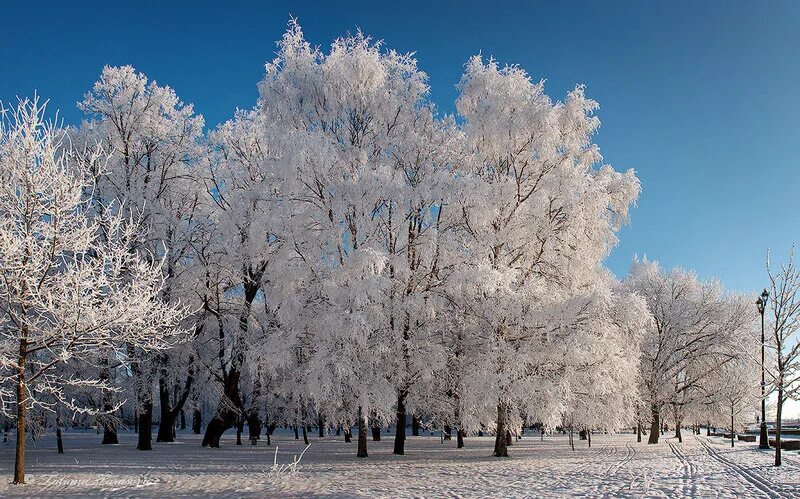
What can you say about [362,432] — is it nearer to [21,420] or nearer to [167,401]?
[21,420]

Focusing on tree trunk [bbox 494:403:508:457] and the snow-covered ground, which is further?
tree trunk [bbox 494:403:508:457]

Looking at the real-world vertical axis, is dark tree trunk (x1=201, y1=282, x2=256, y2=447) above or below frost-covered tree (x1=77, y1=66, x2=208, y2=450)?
below

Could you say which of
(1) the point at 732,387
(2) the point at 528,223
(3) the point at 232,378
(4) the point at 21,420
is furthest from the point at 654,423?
(4) the point at 21,420

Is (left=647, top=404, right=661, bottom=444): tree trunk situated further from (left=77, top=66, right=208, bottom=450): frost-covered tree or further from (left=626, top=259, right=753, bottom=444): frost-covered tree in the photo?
(left=77, top=66, right=208, bottom=450): frost-covered tree

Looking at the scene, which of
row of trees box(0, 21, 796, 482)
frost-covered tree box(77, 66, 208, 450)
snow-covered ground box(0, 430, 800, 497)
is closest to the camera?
snow-covered ground box(0, 430, 800, 497)

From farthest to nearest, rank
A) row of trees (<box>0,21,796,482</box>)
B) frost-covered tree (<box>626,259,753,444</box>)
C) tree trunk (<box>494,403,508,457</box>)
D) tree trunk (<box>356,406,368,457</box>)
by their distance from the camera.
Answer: frost-covered tree (<box>626,259,753,444</box>)
tree trunk (<box>494,403,508,457</box>)
tree trunk (<box>356,406,368,457</box>)
row of trees (<box>0,21,796,482</box>)

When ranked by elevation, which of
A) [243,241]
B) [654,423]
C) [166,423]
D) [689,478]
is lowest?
[166,423]

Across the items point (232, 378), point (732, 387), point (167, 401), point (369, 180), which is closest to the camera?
point (369, 180)

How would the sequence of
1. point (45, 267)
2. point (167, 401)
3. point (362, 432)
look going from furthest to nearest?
point (167, 401)
point (362, 432)
point (45, 267)

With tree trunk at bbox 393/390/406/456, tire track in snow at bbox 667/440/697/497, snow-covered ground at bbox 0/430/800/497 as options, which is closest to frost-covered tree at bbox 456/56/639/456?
snow-covered ground at bbox 0/430/800/497

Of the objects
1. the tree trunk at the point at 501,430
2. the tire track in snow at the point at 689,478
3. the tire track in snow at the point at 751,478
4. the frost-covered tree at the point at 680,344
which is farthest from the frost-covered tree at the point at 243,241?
the frost-covered tree at the point at 680,344


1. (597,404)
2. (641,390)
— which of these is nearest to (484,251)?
(597,404)

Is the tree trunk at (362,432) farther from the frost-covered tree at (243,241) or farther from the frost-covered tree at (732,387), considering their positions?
the frost-covered tree at (732,387)

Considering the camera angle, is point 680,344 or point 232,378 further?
point 680,344
